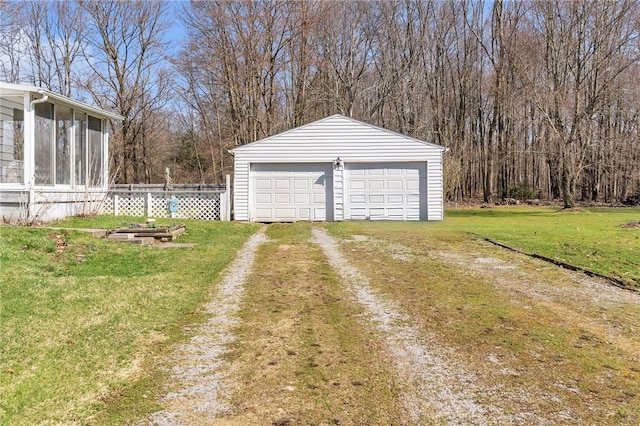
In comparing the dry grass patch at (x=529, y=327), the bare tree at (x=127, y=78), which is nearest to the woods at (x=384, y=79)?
the bare tree at (x=127, y=78)

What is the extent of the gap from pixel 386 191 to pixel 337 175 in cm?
179

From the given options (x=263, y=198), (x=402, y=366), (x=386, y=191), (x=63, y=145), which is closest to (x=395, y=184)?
(x=386, y=191)

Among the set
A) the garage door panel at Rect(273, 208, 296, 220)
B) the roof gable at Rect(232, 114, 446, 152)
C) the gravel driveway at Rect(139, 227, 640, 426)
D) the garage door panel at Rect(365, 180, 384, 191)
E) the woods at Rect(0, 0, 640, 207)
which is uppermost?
the woods at Rect(0, 0, 640, 207)

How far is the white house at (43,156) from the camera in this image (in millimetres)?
10156

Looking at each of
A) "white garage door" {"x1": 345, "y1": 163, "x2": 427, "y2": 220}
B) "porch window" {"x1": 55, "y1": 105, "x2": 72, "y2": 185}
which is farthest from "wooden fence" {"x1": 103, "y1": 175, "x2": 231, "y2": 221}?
"white garage door" {"x1": 345, "y1": 163, "x2": 427, "y2": 220}

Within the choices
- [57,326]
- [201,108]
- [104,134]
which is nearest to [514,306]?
[57,326]

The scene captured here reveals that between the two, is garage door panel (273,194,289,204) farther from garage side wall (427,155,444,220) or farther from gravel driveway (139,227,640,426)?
gravel driveway (139,227,640,426)

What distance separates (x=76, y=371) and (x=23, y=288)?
254 centimetres

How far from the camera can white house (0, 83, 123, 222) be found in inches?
400

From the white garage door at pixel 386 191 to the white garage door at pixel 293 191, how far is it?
83 cm

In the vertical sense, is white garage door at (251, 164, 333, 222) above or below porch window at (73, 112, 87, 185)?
below

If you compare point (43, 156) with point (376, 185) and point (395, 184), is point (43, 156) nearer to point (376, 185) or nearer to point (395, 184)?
point (376, 185)

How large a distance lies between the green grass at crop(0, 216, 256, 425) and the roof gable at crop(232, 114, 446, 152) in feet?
26.2

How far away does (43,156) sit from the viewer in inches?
430
